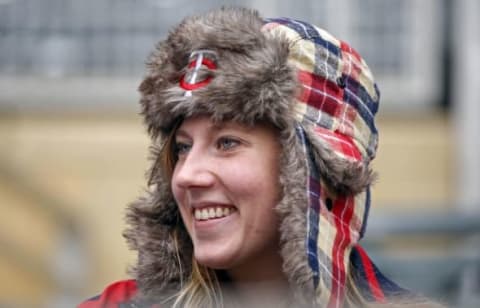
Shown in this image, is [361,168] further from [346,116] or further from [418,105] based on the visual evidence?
[418,105]

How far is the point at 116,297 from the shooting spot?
A: 3.48 metres

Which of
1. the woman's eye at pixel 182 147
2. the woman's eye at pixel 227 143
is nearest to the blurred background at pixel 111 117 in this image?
the woman's eye at pixel 182 147

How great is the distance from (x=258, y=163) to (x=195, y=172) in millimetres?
148

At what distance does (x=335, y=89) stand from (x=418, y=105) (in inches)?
209

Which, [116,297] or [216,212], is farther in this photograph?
[116,297]

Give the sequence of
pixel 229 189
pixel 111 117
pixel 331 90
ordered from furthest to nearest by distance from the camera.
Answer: pixel 111 117 → pixel 331 90 → pixel 229 189

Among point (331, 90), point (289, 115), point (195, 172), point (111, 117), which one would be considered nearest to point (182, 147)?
point (195, 172)

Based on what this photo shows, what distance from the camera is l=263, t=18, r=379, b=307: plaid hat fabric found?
3283 millimetres

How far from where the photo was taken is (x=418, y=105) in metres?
8.62

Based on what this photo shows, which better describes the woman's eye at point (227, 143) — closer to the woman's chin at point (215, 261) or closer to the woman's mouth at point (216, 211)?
the woman's mouth at point (216, 211)

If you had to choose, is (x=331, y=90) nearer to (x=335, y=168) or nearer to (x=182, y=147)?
(x=335, y=168)

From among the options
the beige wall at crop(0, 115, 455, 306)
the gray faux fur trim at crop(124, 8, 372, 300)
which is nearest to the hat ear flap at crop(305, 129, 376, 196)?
the gray faux fur trim at crop(124, 8, 372, 300)

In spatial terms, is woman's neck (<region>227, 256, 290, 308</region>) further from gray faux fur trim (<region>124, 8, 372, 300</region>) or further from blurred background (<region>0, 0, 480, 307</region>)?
blurred background (<region>0, 0, 480, 307</region>)

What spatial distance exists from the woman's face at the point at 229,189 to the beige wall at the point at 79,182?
17.1ft
